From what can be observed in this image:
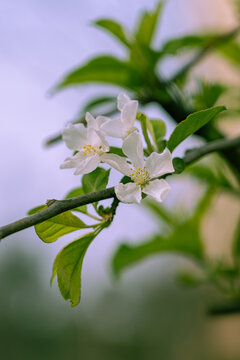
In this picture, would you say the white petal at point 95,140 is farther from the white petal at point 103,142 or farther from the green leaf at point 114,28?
the green leaf at point 114,28

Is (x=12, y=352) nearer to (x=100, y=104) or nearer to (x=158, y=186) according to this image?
(x=100, y=104)

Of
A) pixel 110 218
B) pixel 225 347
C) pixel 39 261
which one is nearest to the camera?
pixel 110 218

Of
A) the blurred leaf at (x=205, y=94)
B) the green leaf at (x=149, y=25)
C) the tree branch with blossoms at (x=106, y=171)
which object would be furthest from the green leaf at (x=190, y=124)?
the green leaf at (x=149, y=25)

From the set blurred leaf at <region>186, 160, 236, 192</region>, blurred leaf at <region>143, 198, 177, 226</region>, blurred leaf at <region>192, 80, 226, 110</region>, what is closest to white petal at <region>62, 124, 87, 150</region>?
blurred leaf at <region>192, 80, 226, 110</region>

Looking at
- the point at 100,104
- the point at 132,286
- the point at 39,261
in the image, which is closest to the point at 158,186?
the point at 100,104

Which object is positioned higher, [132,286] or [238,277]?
[238,277]

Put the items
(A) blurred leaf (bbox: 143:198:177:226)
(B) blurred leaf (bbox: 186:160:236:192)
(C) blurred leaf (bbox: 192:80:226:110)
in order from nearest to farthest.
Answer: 1. (C) blurred leaf (bbox: 192:80:226:110)
2. (B) blurred leaf (bbox: 186:160:236:192)
3. (A) blurred leaf (bbox: 143:198:177:226)

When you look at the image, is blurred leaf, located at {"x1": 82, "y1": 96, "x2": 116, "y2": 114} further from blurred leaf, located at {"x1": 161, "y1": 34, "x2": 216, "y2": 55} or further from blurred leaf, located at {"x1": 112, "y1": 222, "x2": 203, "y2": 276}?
blurred leaf, located at {"x1": 112, "y1": 222, "x2": 203, "y2": 276}
